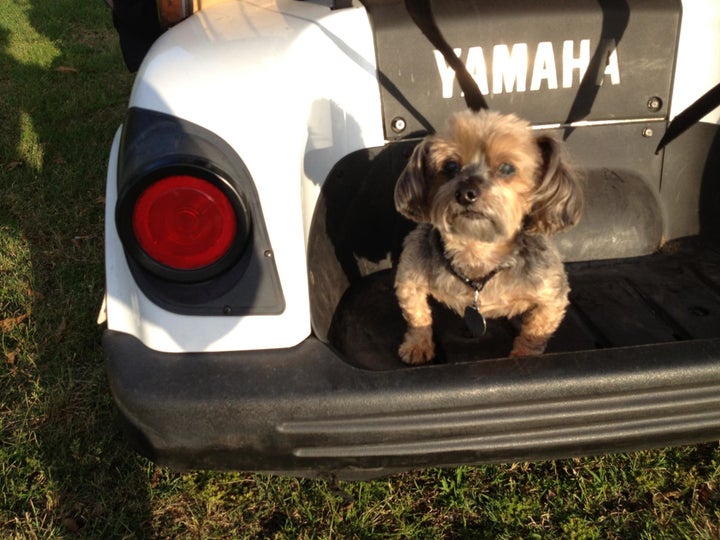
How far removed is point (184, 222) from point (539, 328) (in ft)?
4.78

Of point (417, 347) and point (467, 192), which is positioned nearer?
point (467, 192)

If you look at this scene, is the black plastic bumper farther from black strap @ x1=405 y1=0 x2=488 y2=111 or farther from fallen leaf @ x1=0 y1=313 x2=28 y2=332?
fallen leaf @ x1=0 y1=313 x2=28 y2=332

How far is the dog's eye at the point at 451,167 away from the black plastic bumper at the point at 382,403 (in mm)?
837

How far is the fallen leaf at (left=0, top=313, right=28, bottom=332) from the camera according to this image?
3.68m

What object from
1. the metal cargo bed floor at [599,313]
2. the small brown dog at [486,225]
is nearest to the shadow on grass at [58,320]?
the metal cargo bed floor at [599,313]

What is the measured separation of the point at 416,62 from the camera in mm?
2613

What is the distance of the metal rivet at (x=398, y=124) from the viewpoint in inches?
106

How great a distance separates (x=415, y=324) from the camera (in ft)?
8.84

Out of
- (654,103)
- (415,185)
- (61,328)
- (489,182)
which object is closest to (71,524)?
(61,328)

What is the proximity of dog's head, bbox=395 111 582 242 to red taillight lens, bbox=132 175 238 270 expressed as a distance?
0.83 metres

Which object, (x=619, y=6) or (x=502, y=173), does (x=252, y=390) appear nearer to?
(x=502, y=173)

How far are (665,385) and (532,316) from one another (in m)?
0.69

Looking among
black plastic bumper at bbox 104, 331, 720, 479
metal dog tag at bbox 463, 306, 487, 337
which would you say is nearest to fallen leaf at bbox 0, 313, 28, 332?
black plastic bumper at bbox 104, 331, 720, 479

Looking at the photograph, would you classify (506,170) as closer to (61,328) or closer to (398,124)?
(398,124)
